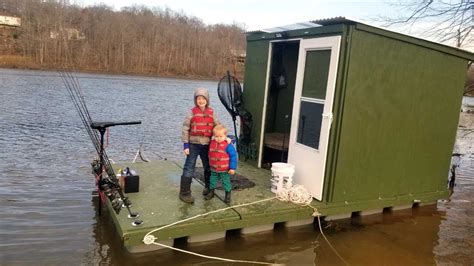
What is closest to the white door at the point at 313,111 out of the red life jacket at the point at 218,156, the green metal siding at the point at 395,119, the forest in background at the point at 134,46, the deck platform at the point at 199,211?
the green metal siding at the point at 395,119

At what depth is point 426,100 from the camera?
248 inches

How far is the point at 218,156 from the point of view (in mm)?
5004

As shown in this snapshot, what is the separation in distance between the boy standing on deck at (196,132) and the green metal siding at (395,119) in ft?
5.98

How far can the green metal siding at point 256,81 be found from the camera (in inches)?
278

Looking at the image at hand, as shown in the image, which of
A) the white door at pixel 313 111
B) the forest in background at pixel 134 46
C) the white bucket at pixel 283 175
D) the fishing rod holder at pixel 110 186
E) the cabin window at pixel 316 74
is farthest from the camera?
the forest in background at pixel 134 46

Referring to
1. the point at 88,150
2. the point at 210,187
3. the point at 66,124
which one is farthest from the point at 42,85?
the point at 210,187

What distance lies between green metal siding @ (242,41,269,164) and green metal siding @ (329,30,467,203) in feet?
6.36

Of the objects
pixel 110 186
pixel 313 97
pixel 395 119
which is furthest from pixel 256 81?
pixel 110 186

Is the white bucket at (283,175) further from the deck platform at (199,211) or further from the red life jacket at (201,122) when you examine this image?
the red life jacket at (201,122)

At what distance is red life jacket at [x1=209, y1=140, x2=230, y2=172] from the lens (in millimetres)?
4992

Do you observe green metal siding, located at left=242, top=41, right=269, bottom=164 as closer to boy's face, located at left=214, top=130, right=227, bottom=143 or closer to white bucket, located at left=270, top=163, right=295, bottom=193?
white bucket, located at left=270, top=163, right=295, bottom=193

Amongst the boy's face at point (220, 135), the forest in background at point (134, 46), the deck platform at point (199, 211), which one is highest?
the forest in background at point (134, 46)

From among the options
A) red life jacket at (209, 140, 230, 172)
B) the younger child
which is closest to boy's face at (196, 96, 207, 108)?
the younger child

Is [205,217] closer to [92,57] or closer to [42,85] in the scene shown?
[42,85]
